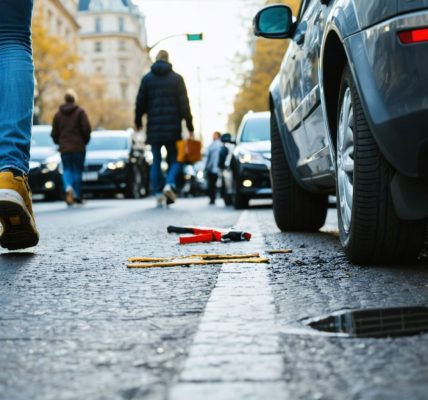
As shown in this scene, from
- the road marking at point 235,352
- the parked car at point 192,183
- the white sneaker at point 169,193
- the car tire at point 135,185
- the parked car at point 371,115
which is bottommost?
the parked car at point 192,183

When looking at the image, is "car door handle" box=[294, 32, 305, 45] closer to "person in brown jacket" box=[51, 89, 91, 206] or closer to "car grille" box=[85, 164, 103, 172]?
"person in brown jacket" box=[51, 89, 91, 206]

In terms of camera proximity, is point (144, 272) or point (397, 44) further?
point (144, 272)

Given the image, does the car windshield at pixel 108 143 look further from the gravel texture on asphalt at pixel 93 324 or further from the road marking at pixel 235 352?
the road marking at pixel 235 352

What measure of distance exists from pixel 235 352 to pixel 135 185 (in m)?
20.6

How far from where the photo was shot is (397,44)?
10.2 ft

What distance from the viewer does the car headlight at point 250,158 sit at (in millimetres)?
13820

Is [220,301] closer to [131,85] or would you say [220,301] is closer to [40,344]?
[40,344]

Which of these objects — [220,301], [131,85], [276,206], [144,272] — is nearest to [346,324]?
[220,301]

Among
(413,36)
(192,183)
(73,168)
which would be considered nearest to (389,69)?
(413,36)

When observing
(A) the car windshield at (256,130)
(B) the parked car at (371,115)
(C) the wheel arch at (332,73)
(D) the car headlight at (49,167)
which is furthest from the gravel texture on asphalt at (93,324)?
(D) the car headlight at (49,167)

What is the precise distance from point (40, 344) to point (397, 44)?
1.59 m

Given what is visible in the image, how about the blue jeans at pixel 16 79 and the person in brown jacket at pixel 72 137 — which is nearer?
the blue jeans at pixel 16 79

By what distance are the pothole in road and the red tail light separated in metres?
0.93

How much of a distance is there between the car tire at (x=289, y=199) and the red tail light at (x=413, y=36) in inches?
119
